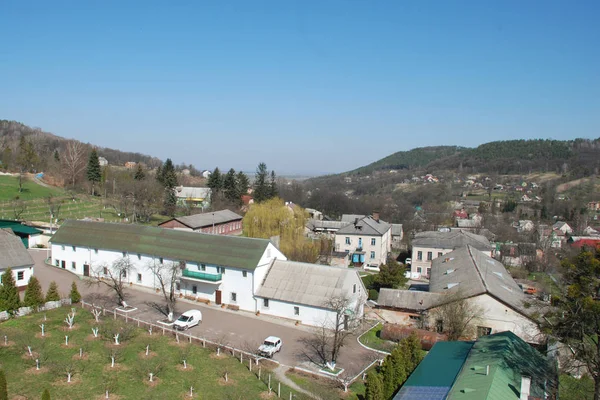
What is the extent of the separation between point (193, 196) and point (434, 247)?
5666 centimetres

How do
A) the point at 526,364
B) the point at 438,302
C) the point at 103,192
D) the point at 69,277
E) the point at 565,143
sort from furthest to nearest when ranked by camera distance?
the point at 565,143 → the point at 103,192 → the point at 69,277 → the point at 438,302 → the point at 526,364

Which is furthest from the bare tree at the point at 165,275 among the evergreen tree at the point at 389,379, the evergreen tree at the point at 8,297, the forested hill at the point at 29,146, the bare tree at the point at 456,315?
the forested hill at the point at 29,146

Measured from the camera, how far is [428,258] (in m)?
51.5

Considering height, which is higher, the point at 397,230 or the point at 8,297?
the point at 397,230

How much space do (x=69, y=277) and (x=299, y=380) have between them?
25902 mm

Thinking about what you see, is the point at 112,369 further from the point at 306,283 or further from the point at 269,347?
the point at 306,283

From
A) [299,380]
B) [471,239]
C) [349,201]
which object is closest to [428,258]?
[471,239]

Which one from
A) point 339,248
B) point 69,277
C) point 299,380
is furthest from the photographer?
point 339,248

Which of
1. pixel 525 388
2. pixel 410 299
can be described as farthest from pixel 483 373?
pixel 410 299

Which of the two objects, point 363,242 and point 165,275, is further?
point 363,242

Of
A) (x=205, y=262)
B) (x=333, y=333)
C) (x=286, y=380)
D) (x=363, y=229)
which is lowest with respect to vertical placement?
(x=286, y=380)

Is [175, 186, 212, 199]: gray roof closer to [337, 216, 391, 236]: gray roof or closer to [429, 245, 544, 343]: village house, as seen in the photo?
[337, 216, 391, 236]: gray roof

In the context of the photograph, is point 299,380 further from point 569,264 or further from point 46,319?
point 46,319

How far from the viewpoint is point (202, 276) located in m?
33.9
